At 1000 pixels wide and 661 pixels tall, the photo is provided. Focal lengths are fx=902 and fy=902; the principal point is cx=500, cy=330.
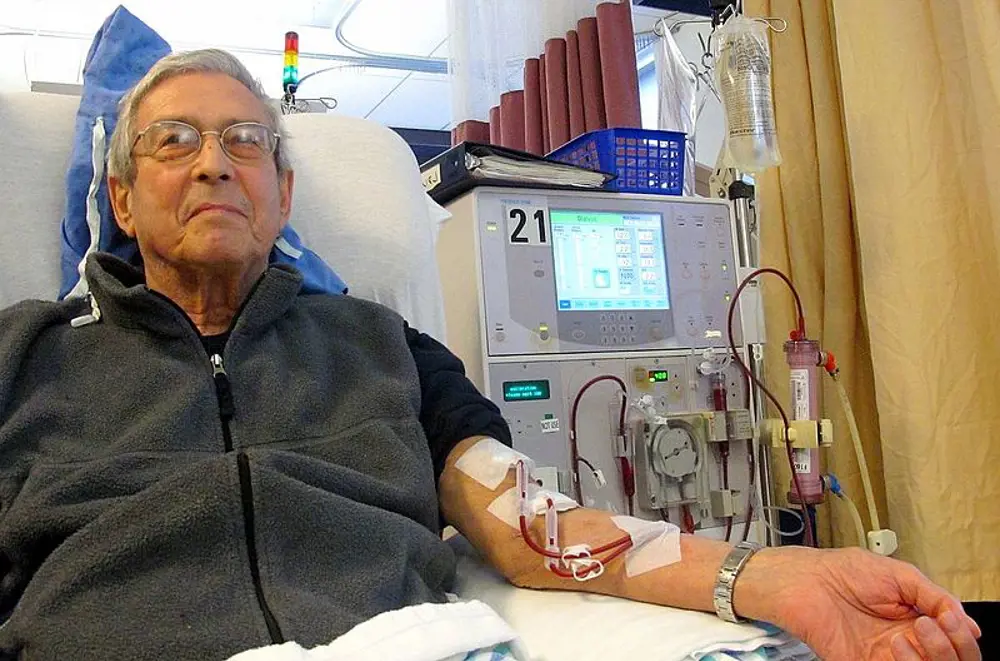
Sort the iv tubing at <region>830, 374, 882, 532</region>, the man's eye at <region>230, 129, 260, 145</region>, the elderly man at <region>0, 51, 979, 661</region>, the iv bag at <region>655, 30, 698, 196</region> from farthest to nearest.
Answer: the iv bag at <region>655, 30, 698, 196</region> → the iv tubing at <region>830, 374, 882, 532</region> → the man's eye at <region>230, 129, 260, 145</region> → the elderly man at <region>0, 51, 979, 661</region>

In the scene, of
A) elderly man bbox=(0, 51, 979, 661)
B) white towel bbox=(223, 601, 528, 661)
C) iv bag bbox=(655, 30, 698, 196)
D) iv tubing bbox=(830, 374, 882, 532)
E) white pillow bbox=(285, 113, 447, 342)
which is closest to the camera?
white towel bbox=(223, 601, 528, 661)

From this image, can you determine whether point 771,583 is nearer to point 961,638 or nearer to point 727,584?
point 727,584

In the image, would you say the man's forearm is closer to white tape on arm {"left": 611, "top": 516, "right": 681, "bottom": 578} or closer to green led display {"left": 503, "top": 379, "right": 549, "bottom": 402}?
white tape on arm {"left": 611, "top": 516, "right": 681, "bottom": 578}

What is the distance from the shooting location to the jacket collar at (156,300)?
108cm

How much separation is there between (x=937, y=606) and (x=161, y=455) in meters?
0.80

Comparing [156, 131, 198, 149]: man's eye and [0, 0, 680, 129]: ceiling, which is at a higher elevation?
[0, 0, 680, 129]: ceiling

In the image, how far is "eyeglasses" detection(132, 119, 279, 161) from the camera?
3.91 feet

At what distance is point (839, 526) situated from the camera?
73.8 inches

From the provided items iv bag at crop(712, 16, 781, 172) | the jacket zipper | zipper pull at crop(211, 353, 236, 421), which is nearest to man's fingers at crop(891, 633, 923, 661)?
the jacket zipper

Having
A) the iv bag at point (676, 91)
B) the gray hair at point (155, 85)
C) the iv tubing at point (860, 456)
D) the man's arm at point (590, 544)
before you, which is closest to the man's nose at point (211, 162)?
the gray hair at point (155, 85)

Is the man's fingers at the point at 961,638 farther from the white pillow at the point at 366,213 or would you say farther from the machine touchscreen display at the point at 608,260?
the machine touchscreen display at the point at 608,260

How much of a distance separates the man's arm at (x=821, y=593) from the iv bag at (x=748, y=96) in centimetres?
104

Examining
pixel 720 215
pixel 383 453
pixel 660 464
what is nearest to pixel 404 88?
pixel 720 215

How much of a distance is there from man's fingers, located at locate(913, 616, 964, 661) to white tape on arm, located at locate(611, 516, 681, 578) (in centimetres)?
25
